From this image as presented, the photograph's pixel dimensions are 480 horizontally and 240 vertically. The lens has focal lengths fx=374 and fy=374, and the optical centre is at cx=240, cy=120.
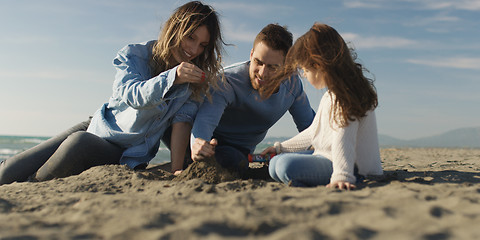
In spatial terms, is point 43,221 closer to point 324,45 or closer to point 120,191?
point 120,191

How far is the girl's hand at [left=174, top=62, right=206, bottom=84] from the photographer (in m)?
3.00

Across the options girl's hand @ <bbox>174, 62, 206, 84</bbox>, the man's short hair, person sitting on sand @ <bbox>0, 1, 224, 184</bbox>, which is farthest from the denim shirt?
the man's short hair

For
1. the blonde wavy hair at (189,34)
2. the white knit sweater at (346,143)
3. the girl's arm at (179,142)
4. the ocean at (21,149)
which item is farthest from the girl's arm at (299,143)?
the ocean at (21,149)

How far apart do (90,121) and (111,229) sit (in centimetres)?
293

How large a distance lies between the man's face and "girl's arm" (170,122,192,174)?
0.84 m

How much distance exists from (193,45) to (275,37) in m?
Result: 0.75

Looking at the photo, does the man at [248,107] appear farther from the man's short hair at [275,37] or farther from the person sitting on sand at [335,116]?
the person sitting on sand at [335,116]

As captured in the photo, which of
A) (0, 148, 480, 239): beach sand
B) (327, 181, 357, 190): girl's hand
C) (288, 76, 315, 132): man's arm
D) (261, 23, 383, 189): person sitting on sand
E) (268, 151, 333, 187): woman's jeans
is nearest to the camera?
(0, 148, 480, 239): beach sand

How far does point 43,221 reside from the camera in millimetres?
1843

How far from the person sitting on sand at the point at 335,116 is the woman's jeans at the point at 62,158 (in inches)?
69.3

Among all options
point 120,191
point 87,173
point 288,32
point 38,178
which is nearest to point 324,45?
point 288,32

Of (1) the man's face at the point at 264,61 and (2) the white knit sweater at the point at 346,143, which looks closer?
(2) the white knit sweater at the point at 346,143

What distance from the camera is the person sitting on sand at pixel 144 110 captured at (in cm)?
335

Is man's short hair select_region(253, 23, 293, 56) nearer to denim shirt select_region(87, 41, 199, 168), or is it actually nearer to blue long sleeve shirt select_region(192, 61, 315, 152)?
blue long sleeve shirt select_region(192, 61, 315, 152)
